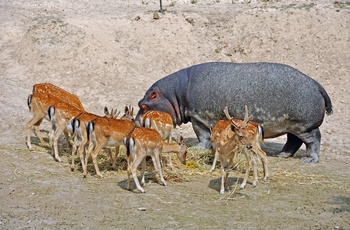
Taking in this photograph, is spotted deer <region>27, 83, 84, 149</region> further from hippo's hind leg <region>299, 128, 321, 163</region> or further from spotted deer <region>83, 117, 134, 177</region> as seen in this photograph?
hippo's hind leg <region>299, 128, 321, 163</region>

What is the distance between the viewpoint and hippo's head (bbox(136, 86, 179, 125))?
12.9 meters

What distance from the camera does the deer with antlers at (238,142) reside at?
30.3 feet

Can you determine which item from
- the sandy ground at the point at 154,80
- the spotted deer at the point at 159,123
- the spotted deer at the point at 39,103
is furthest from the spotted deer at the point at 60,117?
the spotted deer at the point at 159,123

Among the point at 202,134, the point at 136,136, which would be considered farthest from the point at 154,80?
the point at 136,136

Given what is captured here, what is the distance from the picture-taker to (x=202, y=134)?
12.5m

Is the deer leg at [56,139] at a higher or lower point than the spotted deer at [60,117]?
lower

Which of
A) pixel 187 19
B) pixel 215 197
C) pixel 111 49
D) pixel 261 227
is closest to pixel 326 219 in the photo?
pixel 261 227

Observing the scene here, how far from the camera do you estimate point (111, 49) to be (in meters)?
19.3

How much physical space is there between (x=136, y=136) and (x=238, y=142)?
1.61 m

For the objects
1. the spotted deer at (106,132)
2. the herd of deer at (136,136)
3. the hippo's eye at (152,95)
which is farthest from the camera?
the hippo's eye at (152,95)

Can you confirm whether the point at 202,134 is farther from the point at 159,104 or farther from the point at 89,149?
the point at 89,149

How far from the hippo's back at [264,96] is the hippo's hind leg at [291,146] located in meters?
0.62

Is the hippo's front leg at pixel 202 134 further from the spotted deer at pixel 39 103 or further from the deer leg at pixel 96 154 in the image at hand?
the deer leg at pixel 96 154

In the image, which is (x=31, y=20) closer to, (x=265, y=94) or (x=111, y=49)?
(x=111, y=49)
